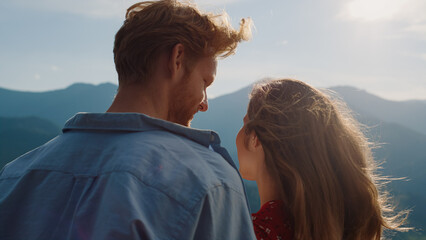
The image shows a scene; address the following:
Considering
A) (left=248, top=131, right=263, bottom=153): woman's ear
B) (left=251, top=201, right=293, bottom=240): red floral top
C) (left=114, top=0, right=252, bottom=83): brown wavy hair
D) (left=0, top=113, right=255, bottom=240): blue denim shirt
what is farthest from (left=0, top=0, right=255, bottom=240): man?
(left=248, top=131, right=263, bottom=153): woman's ear

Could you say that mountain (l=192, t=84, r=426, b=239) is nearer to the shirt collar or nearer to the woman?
the woman

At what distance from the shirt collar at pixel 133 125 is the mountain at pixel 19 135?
28356 mm

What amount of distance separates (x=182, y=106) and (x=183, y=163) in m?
0.86

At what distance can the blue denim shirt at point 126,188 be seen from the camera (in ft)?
3.14

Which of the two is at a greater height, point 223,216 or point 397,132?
point 223,216

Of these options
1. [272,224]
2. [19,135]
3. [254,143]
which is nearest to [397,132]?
[19,135]

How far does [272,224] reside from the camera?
174 centimetres

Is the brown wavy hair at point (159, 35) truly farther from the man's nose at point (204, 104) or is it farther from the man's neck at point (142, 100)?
the man's nose at point (204, 104)

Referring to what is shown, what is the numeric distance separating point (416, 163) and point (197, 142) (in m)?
33.2

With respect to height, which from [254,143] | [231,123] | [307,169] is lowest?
A: [231,123]

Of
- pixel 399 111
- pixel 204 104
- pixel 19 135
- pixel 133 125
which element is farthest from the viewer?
pixel 399 111

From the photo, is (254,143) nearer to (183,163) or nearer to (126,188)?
(183,163)

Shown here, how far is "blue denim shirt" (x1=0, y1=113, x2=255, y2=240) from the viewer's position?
0.96m

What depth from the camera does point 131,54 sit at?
1708mm
